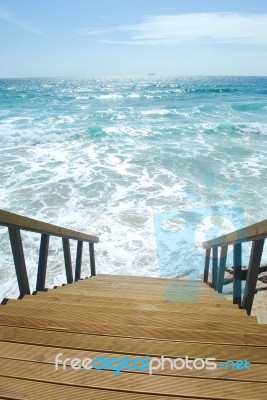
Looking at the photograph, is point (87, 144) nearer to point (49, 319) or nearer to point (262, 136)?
point (262, 136)

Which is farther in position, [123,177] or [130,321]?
[123,177]

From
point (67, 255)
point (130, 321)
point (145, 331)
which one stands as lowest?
point (67, 255)

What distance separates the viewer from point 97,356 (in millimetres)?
1661

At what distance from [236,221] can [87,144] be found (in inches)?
536

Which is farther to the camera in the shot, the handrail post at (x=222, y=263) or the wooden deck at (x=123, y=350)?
the handrail post at (x=222, y=263)

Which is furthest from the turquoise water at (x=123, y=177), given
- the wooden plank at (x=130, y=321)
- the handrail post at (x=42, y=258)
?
the wooden plank at (x=130, y=321)

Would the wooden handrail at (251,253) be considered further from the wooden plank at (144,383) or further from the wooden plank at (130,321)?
the wooden plank at (144,383)

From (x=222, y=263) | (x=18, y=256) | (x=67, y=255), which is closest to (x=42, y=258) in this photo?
(x=18, y=256)

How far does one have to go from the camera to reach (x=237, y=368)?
1.56 m

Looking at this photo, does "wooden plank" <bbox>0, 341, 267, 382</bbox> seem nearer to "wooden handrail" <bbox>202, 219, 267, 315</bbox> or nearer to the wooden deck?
the wooden deck

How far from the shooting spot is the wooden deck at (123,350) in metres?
1.43

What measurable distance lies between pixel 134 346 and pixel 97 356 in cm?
23

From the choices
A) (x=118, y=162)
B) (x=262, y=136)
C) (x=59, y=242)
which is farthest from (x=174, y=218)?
(x=262, y=136)

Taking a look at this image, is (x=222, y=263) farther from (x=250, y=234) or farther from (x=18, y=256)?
(x=18, y=256)
